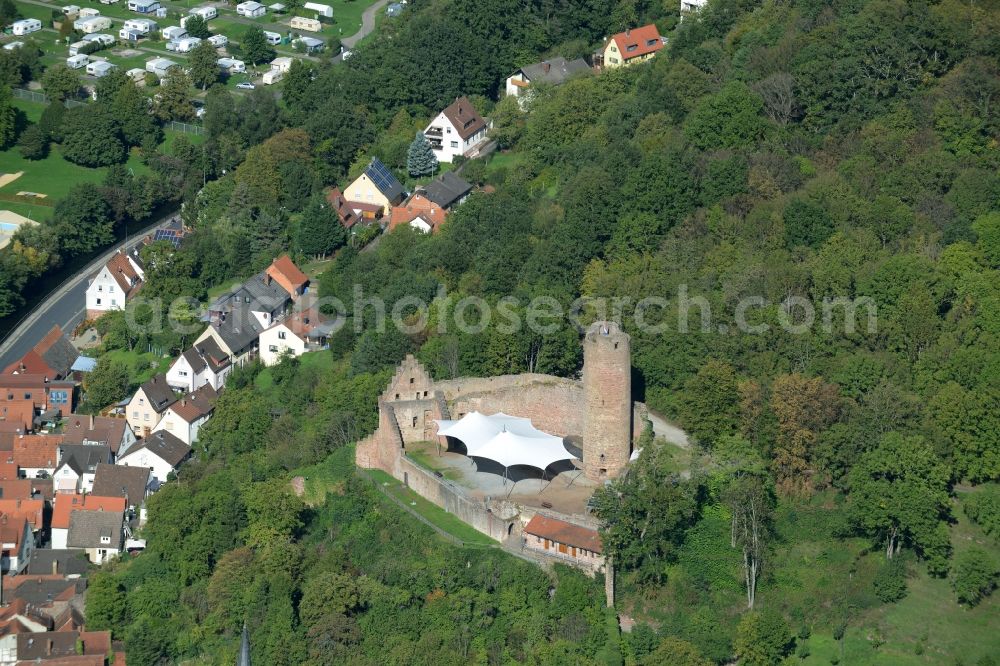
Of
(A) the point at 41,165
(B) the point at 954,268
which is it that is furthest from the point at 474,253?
(A) the point at 41,165

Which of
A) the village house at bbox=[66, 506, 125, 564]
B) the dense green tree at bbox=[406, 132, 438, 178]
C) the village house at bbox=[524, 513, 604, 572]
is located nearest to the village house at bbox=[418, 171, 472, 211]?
the dense green tree at bbox=[406, 132, 438, 178]

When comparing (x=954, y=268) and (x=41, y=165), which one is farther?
(x=41, y=165)

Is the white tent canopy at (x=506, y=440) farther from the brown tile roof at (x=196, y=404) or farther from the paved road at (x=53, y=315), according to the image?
the paved road at (x=53, y=315)

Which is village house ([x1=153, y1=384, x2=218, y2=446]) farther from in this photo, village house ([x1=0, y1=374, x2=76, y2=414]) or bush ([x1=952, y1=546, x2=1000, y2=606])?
Result: bush ([x1=952, y1=546, x2=1000, y2=606])

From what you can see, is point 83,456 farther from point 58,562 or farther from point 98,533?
point 58,562

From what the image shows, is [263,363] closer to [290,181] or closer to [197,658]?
[290,181]

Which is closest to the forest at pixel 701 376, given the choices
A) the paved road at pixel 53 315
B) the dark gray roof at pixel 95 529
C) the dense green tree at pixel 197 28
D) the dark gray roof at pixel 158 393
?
the dark gray roof at pixel 158 393
